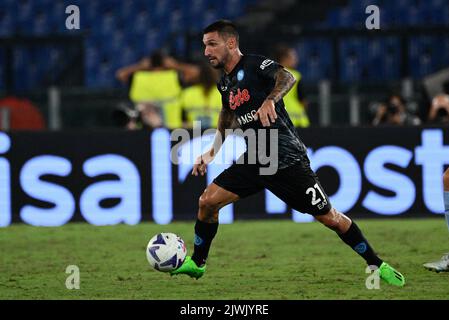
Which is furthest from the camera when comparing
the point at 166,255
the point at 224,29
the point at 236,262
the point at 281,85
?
the point at 236,262

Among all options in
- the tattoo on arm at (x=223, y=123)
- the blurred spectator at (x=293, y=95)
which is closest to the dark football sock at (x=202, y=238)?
the tattoo on arm at (x=223, y=123)

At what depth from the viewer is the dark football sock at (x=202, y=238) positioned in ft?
29.1

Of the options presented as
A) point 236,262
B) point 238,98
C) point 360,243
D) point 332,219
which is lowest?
point 236,262

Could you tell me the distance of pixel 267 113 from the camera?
787 centimetres

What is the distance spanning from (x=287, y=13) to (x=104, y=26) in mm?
3441

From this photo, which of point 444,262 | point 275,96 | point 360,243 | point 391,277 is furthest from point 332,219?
point 444,262

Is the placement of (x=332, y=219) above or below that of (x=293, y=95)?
below

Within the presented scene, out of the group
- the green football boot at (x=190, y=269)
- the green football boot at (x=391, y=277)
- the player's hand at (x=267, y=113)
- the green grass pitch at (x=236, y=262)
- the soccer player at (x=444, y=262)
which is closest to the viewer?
the player's hand at (x=267, y=113)

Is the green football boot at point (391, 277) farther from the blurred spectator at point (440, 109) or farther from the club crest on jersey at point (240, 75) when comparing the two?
the blurred spectator at point (440, 109)

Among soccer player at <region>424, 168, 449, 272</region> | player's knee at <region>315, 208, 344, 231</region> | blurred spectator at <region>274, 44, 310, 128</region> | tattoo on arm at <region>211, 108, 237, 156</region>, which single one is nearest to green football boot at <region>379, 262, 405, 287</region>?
player's knee at <region>315, 208, 344, 231</region>

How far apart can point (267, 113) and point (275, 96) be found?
248mm

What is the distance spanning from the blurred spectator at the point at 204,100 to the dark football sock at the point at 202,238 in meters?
5.78

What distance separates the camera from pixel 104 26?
2041 centimetres

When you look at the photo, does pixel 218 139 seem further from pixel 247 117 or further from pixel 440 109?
pixel 440 109
